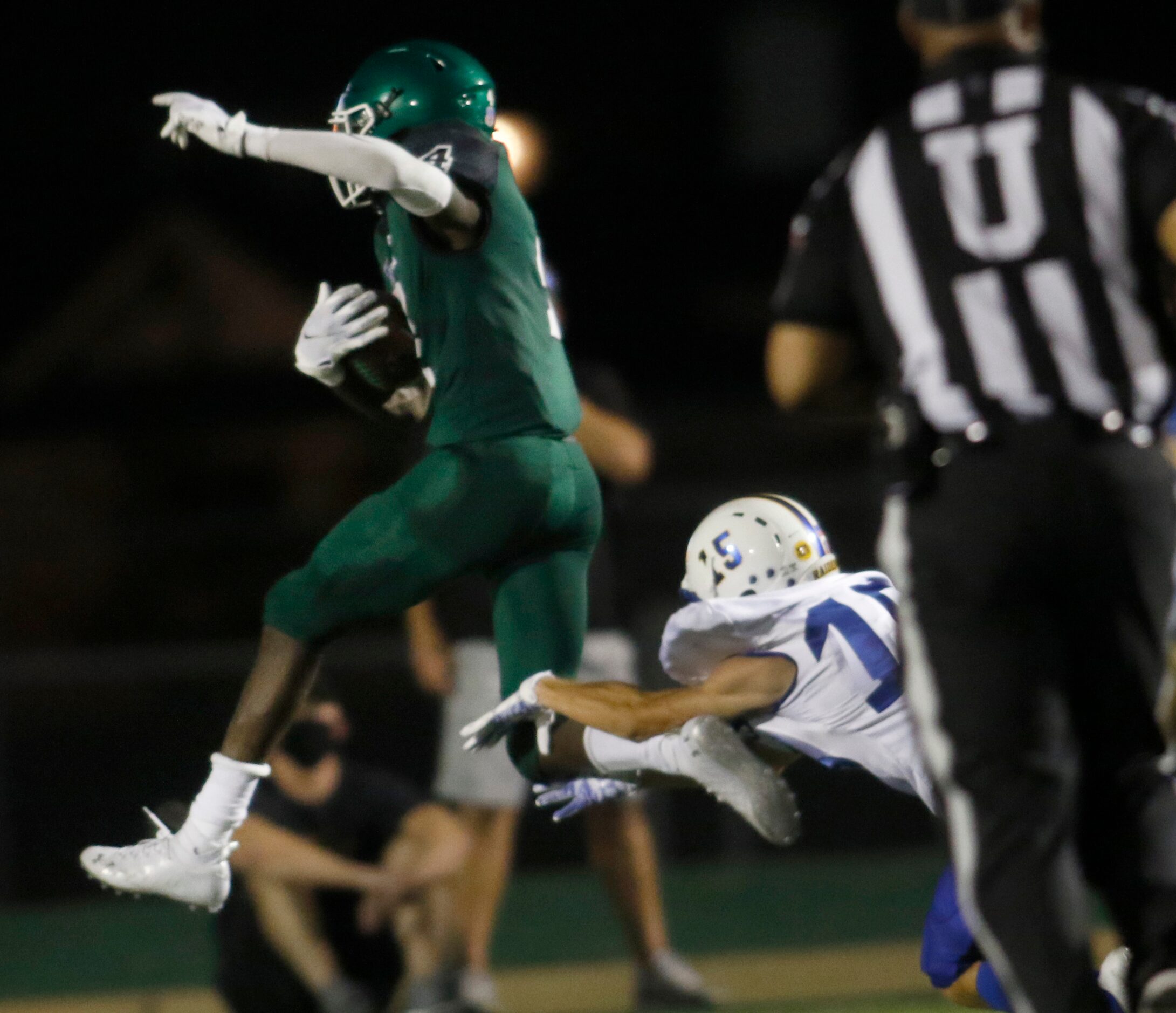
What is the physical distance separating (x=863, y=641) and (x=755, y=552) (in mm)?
334

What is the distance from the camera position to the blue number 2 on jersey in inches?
156

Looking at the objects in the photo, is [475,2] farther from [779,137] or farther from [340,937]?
[340,937]

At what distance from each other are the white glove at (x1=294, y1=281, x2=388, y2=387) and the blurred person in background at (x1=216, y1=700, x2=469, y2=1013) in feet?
6.81

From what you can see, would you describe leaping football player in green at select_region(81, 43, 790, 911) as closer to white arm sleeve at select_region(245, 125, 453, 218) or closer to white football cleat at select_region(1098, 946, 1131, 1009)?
white arm sleeve at select_region(245, 125, 453, 218)

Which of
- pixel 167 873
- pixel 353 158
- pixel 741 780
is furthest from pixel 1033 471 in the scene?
pixel 167 873

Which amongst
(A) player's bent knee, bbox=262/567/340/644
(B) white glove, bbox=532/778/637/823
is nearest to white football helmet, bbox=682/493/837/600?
(B) white glove, bbox=532/778/637/823

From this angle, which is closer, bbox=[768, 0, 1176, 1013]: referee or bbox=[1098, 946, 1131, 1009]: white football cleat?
bbox=[768, 0, 1176, 1013]: referee

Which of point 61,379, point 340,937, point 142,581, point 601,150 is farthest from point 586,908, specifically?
point 601,150

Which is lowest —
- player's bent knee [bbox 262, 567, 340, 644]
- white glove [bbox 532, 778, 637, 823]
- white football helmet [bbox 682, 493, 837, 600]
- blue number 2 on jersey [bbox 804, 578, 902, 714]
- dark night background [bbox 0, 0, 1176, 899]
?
dark night background [bbox 0, 0, 1176, 899]

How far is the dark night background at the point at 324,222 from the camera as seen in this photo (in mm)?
18234

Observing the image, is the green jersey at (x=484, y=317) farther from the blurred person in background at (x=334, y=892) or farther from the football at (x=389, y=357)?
the blurred person in background at (x=334, y=892)

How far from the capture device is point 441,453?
3867 millimetres

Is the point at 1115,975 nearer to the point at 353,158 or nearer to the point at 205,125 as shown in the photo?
the point at 353,158

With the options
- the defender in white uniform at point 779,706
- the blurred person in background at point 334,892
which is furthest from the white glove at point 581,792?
the blurred person in background at point 334,892
